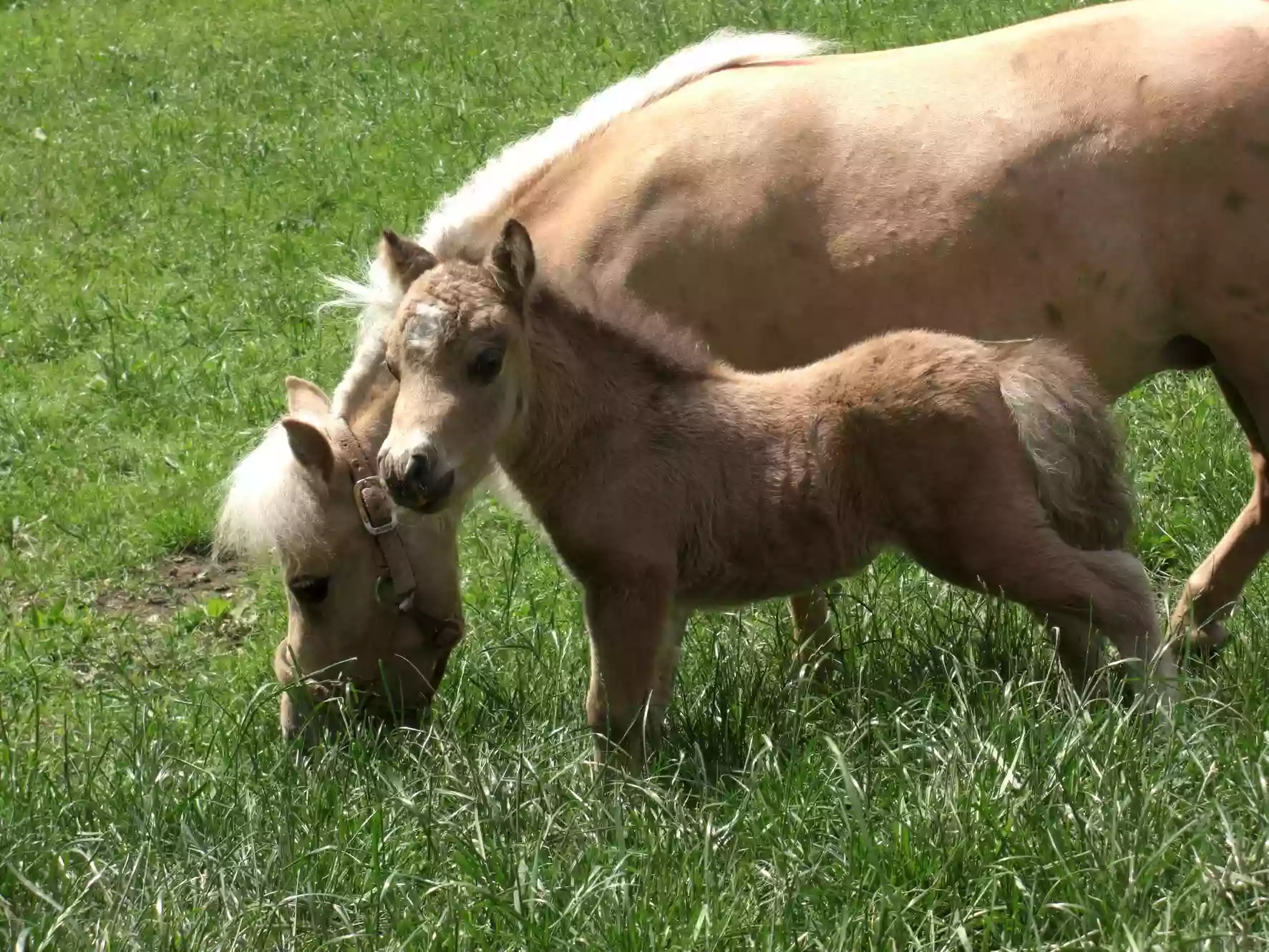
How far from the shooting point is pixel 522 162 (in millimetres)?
5031

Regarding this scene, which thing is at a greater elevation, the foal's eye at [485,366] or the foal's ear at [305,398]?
→ the foal's eye at [485,366]

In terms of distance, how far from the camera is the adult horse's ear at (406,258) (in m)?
4.05

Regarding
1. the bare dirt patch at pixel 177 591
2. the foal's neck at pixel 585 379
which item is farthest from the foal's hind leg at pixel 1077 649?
the bare dirt patch at pixel 177 591

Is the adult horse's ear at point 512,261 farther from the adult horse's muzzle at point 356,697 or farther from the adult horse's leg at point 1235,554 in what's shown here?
the adult horse's leg at point 1235,554

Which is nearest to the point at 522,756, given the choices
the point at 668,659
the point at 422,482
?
the point at 668,659

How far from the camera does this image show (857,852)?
3.14 meters

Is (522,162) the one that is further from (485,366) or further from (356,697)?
(356,697)

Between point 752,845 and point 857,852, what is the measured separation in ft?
0.93

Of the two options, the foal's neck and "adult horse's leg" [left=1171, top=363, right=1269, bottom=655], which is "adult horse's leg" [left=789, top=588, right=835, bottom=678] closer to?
the foal's neck

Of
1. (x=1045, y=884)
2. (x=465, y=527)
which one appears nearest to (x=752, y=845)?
(x=1045, y=884)

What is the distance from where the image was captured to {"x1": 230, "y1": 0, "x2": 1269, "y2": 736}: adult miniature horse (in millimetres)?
4633

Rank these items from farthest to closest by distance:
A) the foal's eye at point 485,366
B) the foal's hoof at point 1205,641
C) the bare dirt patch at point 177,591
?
1. the bare dirt patch at point 177,591
2. the foal's hoof at point 1205,641
3. the foal's eye at point 485,366

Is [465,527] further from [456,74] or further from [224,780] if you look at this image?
[456,74]

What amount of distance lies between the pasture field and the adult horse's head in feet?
0.63
